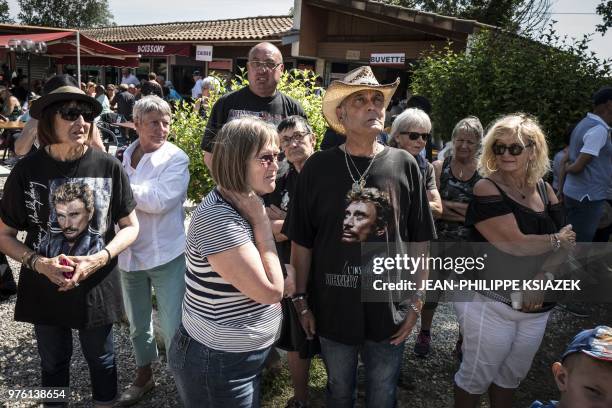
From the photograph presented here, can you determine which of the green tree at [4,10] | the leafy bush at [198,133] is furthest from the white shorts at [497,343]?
the green tree at [4,10]

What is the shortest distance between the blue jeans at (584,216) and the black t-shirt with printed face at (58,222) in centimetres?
455

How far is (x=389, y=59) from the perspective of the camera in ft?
43.5

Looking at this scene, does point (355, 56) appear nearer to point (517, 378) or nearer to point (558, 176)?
point (558, 176)

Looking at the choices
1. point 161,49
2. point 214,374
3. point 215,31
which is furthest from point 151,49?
point 214,374

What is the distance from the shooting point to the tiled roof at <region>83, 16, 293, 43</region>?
59.8 feet

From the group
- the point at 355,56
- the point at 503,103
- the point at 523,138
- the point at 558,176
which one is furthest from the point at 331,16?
the point at 523,138

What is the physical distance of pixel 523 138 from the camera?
7.83ft

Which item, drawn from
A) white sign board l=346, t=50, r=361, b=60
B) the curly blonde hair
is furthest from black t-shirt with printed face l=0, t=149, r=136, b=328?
white sign board l=346, t=50, r=361, b=60

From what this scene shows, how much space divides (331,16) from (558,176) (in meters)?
11.7

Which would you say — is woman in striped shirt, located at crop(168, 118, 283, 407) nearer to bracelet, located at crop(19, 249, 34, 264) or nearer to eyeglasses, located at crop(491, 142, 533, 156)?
bracelet, located at crop(19, 249, 34, 264)

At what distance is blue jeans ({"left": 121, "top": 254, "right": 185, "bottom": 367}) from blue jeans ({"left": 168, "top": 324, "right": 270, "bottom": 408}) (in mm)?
1153

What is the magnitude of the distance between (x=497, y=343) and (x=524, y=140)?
105cm

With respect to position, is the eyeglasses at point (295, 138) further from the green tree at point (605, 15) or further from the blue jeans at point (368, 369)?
the green tree at point (605, 15)

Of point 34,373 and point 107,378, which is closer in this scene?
point 107,378
